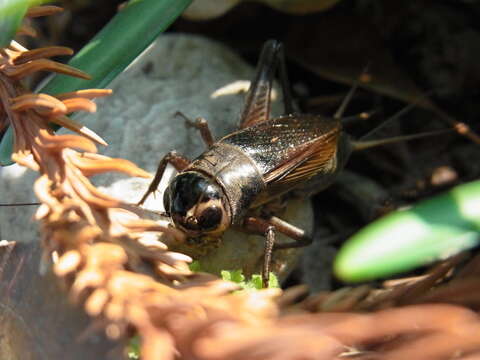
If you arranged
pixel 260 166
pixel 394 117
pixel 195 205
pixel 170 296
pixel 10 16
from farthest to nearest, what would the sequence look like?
1. pixel 394 117
2. pixel 260 166
3. pixel 195 205
4. pixel 10 16
5. pixel 170 296

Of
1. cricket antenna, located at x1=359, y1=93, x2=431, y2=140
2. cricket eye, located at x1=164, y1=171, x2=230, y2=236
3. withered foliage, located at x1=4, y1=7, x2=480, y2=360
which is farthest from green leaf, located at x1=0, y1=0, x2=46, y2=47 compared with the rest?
cricket antenna, located at x1=359, y1=93, x2=431, y2=140

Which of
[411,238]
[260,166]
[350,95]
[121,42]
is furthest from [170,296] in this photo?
[350,95]

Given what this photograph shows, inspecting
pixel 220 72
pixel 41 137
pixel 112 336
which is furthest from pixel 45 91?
pixel 220 72

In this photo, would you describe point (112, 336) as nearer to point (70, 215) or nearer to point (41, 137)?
point (70, 215)

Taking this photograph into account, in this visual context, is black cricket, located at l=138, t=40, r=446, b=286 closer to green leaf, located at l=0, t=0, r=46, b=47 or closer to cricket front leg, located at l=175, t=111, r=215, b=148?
cricket front leg, located at l=175, t=111, r=215, b=148

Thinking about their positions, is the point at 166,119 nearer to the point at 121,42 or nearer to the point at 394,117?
the point at 121,42

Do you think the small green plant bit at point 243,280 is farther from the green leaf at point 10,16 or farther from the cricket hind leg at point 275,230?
the green leaf at point 10,16
